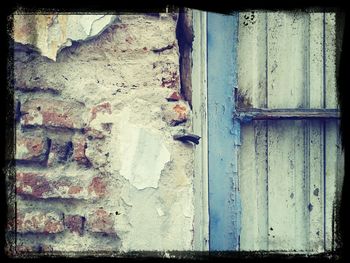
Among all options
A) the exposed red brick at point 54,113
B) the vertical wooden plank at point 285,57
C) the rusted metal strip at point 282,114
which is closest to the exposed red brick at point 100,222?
the exposed red brick at point 54,113

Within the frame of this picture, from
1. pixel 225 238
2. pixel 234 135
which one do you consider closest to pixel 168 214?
pixel 225 238

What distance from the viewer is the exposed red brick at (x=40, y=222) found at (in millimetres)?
1544

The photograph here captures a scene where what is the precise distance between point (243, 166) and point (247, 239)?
22 centimetres

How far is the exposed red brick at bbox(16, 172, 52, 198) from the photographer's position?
5.05 feet

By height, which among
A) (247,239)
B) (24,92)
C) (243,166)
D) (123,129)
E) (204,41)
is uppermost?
(204,41)

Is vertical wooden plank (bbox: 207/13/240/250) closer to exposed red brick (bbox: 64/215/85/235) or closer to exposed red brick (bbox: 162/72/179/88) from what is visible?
exposed red brick (bbox: 162/72/179/88)

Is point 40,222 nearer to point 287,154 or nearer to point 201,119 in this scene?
point 201,119

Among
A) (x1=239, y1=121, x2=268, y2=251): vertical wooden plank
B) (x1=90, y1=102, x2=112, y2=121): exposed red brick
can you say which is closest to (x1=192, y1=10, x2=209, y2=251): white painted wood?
(x1=239, y1=121, x2=268, y2=251): vertical wooden plank

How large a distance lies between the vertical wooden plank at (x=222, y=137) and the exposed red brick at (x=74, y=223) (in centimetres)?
37

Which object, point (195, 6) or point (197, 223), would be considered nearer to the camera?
point (195, 6)

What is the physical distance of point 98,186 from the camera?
60.9 inches

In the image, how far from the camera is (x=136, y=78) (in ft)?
5.09

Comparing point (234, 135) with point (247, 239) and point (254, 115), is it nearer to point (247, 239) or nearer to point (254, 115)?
point (254, 115)

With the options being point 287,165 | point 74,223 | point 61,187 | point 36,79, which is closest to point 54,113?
point 36,79
